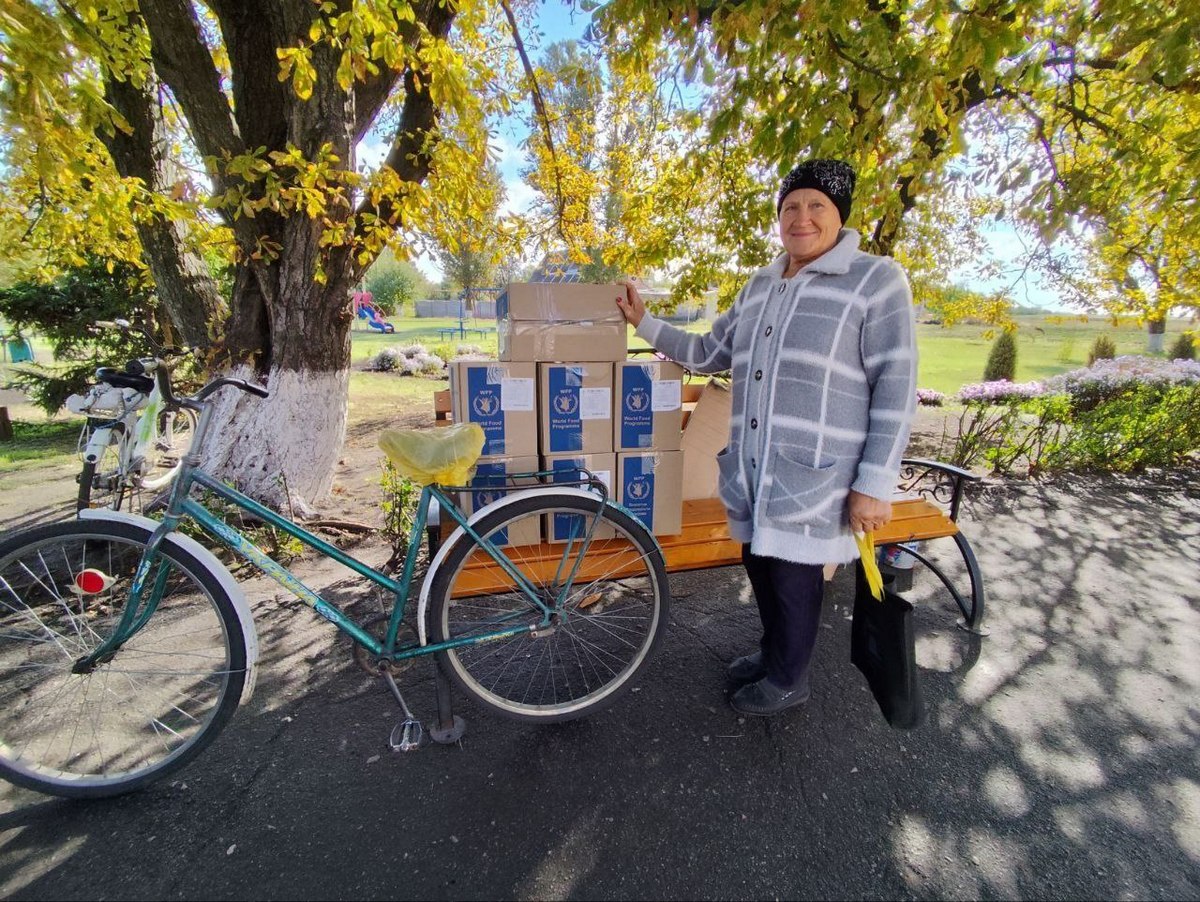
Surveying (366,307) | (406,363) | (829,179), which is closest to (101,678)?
(829,179)

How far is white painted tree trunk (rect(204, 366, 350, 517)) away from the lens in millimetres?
→ 3928

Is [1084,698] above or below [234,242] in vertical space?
below

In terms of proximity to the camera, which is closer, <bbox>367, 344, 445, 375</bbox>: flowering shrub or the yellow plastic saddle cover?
the yellow plastic saddle cover

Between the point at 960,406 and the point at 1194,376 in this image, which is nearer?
the point at 1194,376

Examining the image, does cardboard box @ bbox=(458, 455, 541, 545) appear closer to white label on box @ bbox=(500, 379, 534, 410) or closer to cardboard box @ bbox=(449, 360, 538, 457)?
cardboard box @ bbox=(449, 360, 538, 457)

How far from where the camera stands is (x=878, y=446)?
1756 millimetres

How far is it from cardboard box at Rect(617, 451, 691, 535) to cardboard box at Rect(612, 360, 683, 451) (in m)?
0.05

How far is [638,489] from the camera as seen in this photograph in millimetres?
2488

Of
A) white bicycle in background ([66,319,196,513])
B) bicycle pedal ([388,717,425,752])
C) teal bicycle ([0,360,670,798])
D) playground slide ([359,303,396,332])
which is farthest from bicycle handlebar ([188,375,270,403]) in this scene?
playground slide ([359,303,396,332])

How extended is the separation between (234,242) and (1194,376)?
488 inches

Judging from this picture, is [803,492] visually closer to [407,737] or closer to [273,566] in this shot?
[407,737]

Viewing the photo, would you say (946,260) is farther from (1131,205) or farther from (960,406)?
(960,406)

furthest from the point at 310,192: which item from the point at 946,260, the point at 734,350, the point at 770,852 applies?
the point at 946,260

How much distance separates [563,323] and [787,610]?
1422mm
